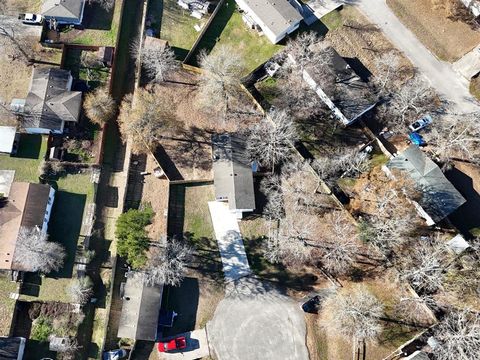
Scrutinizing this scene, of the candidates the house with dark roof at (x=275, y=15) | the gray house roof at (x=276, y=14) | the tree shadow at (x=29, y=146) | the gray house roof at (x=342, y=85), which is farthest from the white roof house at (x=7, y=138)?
the gray house roof at (x=342, y=85)

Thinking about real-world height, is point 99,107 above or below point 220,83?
below

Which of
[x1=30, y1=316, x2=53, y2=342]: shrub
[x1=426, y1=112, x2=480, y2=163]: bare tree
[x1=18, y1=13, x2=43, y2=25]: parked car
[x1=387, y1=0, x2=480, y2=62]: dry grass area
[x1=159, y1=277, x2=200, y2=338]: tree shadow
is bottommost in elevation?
[x1=30, y1=316, x2=53, y2=342]: shrub

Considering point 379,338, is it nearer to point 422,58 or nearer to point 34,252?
point 422,58

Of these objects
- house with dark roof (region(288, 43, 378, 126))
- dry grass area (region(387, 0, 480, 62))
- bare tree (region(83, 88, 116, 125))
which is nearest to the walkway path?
bare tree (region(83, 88, 116, 125))

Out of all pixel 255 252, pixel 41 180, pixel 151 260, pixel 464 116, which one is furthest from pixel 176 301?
pixel 464 116

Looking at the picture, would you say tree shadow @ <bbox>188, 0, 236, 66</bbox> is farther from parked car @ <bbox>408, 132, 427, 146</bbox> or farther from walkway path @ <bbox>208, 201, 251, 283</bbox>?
parked car @ <bbox>408, 132, 427, 146</bbox>

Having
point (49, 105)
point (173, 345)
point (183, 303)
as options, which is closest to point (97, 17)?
point (49, 105)
